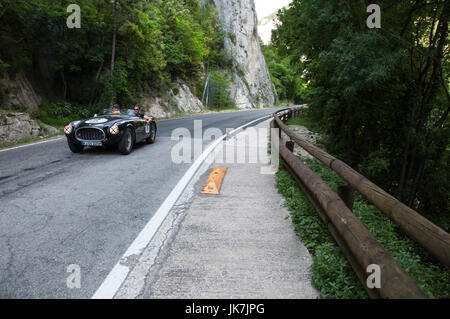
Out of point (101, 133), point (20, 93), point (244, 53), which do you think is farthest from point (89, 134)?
point (244, 53)

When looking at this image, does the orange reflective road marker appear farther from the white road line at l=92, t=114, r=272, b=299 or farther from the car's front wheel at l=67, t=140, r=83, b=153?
the car's front wheel at l=67, t=140, r=83, b=153

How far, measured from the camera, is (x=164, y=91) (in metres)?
28.5

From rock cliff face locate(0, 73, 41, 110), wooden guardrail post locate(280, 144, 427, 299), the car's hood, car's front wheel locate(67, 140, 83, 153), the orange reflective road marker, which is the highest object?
rock cliff face locate(0, 73, 41, 110)

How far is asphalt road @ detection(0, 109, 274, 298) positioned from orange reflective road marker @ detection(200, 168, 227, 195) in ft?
1.98

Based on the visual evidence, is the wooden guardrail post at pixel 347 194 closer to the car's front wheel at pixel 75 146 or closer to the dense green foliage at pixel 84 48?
the car's front wheel at pixel 75 146

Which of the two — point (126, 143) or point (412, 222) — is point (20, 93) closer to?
point (126, 143)

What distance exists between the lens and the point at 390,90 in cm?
875

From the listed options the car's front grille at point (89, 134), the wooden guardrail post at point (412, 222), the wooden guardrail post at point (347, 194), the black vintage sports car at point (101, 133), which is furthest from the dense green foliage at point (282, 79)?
the wooden guardrail post at point (412, 222)

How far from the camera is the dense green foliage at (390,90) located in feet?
23.8

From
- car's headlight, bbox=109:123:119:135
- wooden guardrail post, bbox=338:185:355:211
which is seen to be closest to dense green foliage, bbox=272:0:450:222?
wooden guardrail post, bbox=338:185:355:211

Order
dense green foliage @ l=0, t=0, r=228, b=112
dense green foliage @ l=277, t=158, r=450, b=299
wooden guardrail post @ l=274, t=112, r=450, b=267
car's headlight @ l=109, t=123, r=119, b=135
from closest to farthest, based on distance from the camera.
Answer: wooden guardrail post @ l=274, t=112, r=450, b=267 < dense green foliage @ l=277, t=158, r=450, b=299 < car's headlight @ l=109, t=123, r=119, b=135 < dense green foliage @ l=0, t=0, r=228, b=112

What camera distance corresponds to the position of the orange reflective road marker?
4.89 m

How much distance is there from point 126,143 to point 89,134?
35.5 inches

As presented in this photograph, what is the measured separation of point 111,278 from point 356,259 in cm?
200
